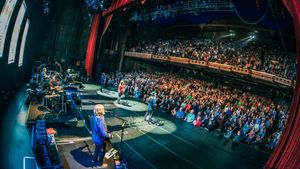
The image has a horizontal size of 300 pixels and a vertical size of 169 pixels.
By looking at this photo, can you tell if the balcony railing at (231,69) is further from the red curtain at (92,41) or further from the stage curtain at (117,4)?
the red curtain at (92,41)

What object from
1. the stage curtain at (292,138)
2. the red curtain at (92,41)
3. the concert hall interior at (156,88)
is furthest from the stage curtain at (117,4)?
the stage curtain at (292,138)

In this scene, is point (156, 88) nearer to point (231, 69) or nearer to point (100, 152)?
point (231, 69)

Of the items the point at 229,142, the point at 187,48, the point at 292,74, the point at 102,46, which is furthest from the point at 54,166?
the point at 102,46

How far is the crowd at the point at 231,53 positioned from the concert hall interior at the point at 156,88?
0.28 feet

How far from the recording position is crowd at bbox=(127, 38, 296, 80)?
37.1 feet

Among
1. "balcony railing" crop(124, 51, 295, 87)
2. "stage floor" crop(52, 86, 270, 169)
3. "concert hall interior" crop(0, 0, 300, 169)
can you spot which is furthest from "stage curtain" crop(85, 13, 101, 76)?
"stage floor" crop(52, 86, 270, 169)

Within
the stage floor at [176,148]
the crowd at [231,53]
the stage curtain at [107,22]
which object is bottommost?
the stage floor at [176,148]

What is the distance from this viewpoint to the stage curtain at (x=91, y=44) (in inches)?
832

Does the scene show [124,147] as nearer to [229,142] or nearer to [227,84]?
[229,142]

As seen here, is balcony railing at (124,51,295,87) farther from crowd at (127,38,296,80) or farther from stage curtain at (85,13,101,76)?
stage curtain at (85,13,101,76)

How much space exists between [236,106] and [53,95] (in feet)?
30.6

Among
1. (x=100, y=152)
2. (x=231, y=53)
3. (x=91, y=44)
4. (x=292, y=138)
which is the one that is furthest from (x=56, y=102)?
(x=91, y=44)

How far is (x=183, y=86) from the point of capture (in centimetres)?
1594

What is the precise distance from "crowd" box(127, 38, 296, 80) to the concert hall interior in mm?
86
